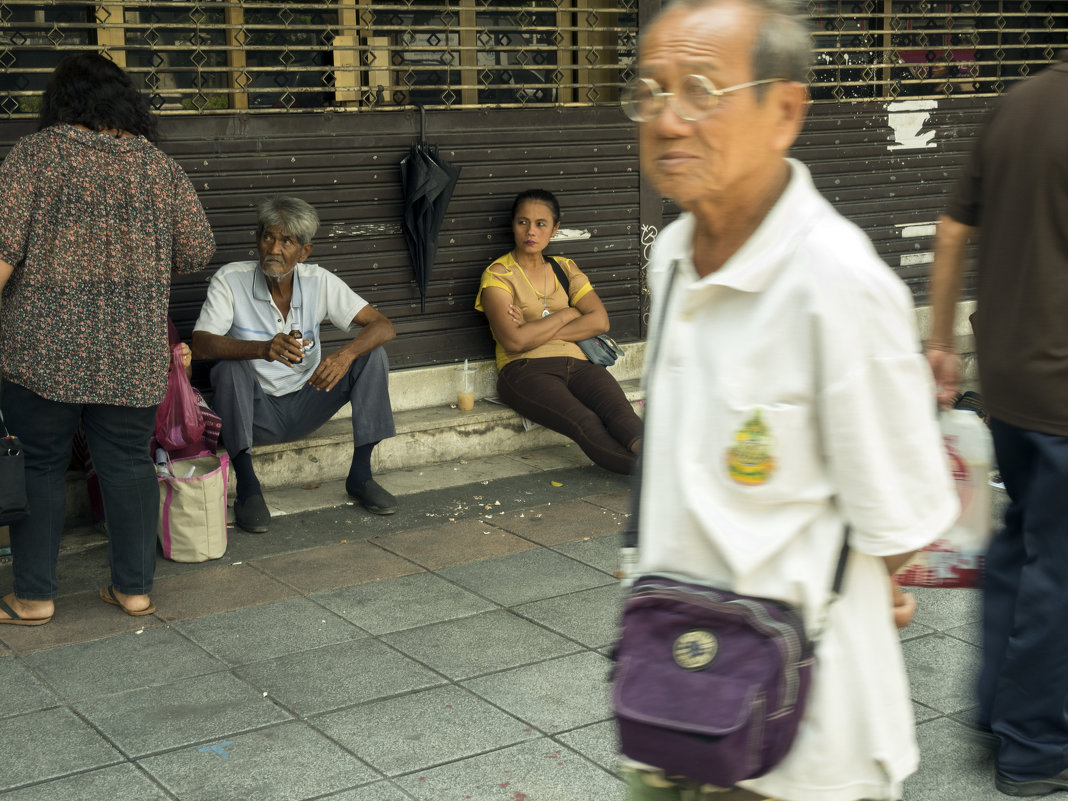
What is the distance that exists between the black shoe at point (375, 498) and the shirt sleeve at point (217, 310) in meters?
0.95

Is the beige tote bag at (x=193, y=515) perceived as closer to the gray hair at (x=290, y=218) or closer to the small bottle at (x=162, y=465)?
the small bottle at (x=162, y=465)

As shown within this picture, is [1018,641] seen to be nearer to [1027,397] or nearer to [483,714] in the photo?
[1027,397]

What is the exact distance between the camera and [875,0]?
27.5ft

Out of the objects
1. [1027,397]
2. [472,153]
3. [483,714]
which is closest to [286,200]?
[472,153]

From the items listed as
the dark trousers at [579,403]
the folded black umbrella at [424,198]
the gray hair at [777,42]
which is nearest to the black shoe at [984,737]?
the gray hair at [777,42]

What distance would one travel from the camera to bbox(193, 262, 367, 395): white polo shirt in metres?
5.81

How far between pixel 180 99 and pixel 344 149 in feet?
2.79

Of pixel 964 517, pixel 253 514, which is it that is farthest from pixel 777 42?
pixel 253 514

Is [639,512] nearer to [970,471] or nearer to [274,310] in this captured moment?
[970,471]

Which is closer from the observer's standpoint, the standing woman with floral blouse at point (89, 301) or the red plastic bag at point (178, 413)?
the standing woman with floral blouse at point (89, 301)

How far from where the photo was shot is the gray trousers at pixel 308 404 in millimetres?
5684

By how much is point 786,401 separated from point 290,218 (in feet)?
14.5

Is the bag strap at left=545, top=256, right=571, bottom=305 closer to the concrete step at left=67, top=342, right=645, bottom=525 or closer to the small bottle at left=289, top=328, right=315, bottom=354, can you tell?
the concrete step at left=67, top=342, right=645, bottom=525

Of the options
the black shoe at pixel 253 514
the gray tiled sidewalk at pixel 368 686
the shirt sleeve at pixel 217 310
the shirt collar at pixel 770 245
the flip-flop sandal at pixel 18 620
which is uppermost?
the shirt collar at pixel 770 245
